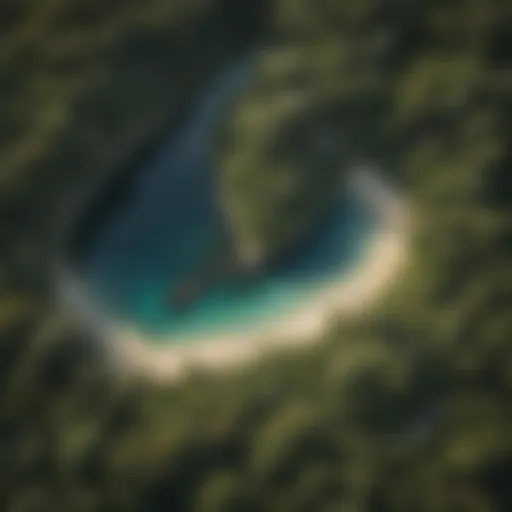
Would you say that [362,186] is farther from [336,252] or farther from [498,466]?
[498,466]

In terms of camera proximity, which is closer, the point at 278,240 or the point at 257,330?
the point at 257,330

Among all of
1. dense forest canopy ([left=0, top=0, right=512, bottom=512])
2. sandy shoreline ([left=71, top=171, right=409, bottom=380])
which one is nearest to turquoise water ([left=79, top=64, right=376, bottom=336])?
sandy shoreline ([left=71, top=171, right=409, bottom=380])

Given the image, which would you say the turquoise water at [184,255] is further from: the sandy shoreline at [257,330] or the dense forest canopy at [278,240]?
the dense forest canopy at [278,240]

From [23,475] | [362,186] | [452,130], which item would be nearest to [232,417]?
[23,475]

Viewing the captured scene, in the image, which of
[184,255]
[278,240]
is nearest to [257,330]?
[278,240]

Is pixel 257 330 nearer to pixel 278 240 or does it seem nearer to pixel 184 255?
pixel 278 240
